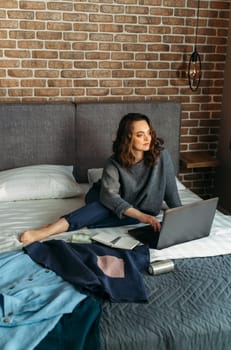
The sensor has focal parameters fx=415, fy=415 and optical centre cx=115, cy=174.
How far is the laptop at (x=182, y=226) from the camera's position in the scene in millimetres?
2021

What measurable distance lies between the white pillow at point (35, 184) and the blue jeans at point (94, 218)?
41 centimetres

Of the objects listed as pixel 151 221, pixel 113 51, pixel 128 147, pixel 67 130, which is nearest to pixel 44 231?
pixel 151 221

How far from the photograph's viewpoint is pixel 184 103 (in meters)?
3.54

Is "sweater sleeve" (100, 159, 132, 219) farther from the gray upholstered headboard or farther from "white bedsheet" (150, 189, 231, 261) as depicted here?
the gray upholstered headboard

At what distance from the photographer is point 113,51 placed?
10.7 feet

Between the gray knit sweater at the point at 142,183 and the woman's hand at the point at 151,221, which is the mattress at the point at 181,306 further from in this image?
the gray knit sweater at the point at 142,183

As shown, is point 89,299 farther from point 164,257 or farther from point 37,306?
point 164,257

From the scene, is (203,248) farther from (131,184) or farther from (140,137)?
(140,137)

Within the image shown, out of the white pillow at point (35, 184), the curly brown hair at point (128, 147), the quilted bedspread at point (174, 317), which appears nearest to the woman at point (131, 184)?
the curly brown hair at point (128, 147)

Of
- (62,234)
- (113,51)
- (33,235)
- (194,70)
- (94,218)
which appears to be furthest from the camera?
(194,70)

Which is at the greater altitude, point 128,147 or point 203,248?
point 128,147

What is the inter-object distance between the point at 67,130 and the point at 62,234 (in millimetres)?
1084

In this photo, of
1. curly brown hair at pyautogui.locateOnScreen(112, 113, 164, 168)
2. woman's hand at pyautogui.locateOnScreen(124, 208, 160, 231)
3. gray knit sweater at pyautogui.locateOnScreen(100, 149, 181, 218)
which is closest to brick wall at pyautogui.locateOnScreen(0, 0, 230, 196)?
curly brown hair at pyautogui.locateOnScreen(112, 113, 164, 168)

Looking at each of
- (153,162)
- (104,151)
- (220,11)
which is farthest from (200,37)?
(153,162)
